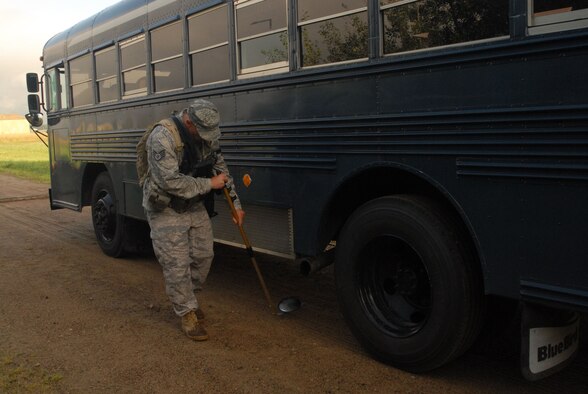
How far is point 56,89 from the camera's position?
27.0 ft

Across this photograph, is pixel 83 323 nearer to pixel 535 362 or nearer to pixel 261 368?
pixel 261 368

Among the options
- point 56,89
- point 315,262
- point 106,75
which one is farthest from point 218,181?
point 56,89

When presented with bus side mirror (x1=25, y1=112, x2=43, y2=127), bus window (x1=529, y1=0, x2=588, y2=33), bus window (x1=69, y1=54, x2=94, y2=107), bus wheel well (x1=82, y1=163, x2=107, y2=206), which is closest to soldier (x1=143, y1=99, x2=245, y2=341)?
bus window (x1=529, y1=0, x2=588, y2=33)

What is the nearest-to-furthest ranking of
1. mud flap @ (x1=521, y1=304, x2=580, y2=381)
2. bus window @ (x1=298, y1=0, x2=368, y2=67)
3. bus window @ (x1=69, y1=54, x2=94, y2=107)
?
mud flap @ (x1=521, y1=304, x2=580, y2=381)
bus window @ (x1=298, y1=0, x2=368, y2=67)
bus window @ (x1=69, y1=54, x2=94, y2=107)

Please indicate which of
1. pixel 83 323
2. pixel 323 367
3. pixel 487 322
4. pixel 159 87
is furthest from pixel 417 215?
pixel 159 87

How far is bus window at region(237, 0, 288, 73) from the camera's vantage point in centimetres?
432

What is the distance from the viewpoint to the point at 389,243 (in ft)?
12.1

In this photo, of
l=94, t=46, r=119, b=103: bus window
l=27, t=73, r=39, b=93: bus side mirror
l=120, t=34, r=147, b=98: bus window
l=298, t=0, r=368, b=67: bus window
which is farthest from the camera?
l=27, t=73, r=39, b=93: bus side mirror

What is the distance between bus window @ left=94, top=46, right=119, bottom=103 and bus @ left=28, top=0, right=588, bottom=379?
1431 millimetres

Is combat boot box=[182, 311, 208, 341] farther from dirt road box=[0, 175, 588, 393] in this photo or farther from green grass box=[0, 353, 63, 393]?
green grass box=[0, 353, 63, 393]

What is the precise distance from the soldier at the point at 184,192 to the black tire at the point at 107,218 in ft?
8.94

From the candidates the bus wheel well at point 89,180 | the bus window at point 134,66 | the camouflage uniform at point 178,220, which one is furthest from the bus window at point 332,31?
the bus wheel well at point 89,180

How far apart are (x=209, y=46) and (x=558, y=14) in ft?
10.3

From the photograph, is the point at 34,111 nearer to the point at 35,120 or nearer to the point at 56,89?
the point at 35,120
